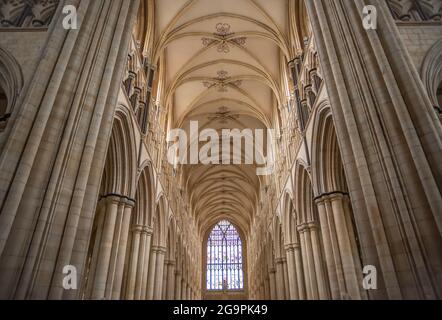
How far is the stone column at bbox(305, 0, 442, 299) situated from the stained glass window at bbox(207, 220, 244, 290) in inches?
1387

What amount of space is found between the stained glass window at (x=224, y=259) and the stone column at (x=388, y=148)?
1387 inches

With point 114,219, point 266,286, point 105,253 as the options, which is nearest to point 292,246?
point 114,219

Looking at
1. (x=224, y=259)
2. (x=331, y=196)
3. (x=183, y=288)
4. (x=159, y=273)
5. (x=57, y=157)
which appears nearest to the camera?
(x=57, y=157)

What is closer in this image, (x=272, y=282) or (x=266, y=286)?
(x=272, y=282)

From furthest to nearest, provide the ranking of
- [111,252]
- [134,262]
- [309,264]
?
[309,264] < [134,262] < [111,252]

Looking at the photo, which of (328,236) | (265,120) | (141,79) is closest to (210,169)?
(265,120)

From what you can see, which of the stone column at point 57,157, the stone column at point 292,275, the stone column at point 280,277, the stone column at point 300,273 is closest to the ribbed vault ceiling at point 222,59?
the stone column at point 57,157

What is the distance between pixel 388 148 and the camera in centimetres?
622

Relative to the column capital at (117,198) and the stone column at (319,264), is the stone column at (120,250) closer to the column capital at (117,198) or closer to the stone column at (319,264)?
the column capital at (117,198)

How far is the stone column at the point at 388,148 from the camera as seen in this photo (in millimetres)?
5332

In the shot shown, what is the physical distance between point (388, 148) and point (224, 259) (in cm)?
3620

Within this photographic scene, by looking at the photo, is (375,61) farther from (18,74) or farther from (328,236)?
(18,74)

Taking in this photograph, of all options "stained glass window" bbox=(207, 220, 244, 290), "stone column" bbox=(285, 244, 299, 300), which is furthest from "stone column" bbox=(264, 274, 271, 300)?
"stained glass window" bbox=(207, 220, 244, 290)

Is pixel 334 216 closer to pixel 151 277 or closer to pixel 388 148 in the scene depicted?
pixel 388 148
